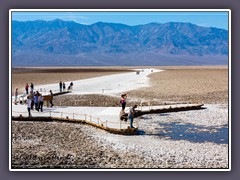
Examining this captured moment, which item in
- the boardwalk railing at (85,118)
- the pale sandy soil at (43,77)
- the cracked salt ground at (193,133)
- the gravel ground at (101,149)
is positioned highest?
the pale sandy soil at (43,77)

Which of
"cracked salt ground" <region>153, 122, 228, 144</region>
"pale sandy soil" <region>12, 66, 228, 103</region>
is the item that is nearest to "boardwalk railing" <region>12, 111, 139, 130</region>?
"cracked salt ground" <region>153, 122, 228, 144</region>

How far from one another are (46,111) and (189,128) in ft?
31.5

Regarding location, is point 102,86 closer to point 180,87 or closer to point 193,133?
point 180,87

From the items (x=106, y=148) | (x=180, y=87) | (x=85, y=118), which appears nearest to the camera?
(x=106, y=148)

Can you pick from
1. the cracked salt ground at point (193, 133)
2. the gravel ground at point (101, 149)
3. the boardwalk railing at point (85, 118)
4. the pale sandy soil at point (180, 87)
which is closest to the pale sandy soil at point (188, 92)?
the pale sandy soil at point (180, 87)

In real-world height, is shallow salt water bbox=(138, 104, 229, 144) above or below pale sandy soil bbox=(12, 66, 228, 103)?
below

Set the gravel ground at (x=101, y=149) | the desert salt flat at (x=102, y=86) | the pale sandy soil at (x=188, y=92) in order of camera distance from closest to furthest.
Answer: the gravel ground at (x=101, y=149) < the pale sandy soil at (x=188, y=92) < the desert salt flat at (x=102, y=86)

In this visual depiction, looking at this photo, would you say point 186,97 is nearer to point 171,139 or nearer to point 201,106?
point 201,106

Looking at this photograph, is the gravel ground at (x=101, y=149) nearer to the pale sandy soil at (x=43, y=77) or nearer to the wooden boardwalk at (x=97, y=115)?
the wooden boardwalk at (x=97, y=115)

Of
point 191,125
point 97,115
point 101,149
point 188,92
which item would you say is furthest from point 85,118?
point 188,92

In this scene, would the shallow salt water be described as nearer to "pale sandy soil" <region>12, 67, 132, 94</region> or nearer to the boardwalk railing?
the boardwalk railing
